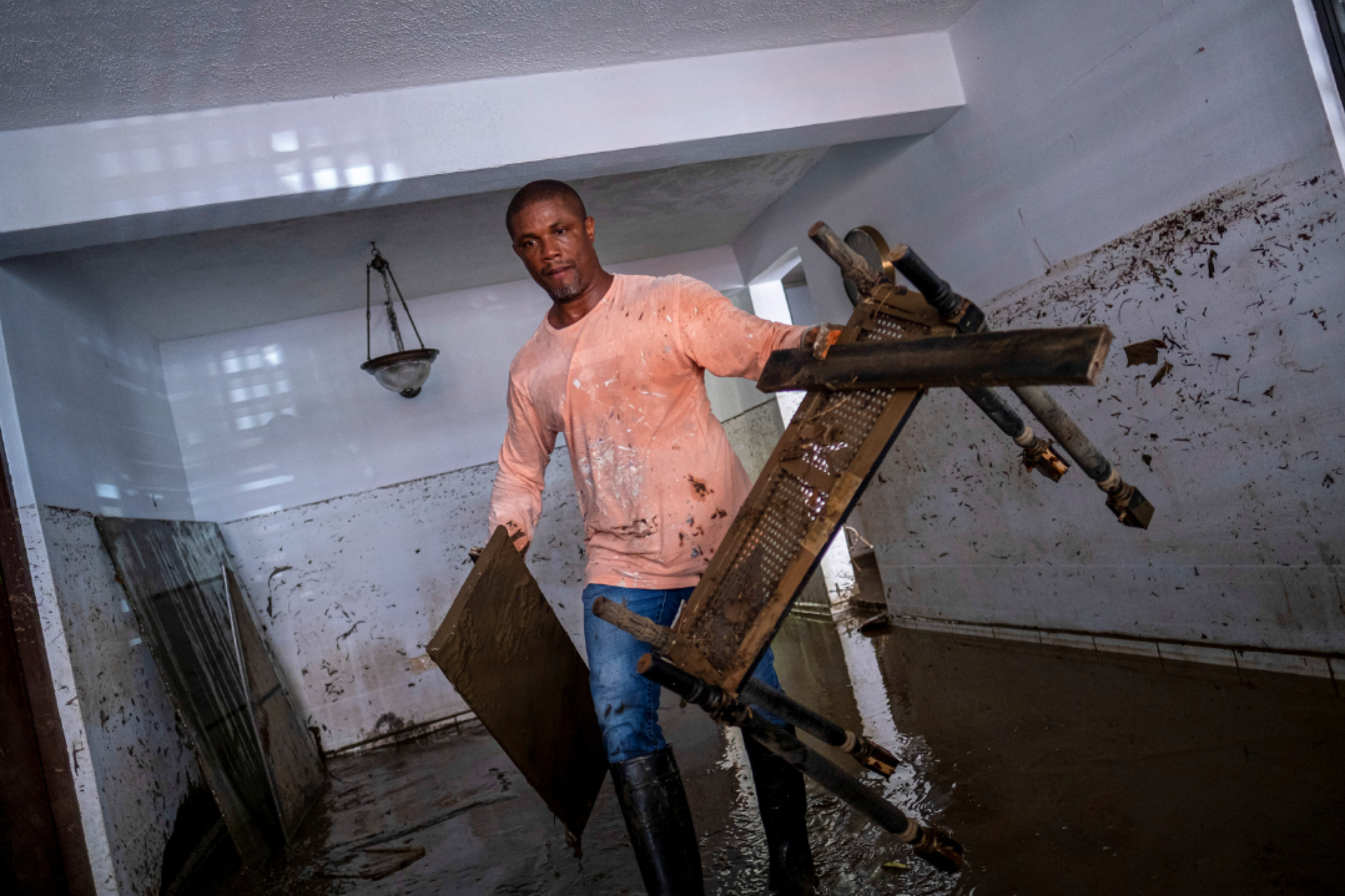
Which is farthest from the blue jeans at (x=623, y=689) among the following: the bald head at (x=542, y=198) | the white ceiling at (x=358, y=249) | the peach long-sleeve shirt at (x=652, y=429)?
the white ceiling at (x=358, y=249)

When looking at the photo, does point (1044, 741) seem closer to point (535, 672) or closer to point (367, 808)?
point (535, 672)

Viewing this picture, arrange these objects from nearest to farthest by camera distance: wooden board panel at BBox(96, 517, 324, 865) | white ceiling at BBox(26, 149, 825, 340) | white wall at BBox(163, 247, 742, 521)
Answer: wooden board panel at BBox(96, 517, 324, 865) → white ceiling at BBox(26, 149, 825, 340) → white wall at BBox(163, 247, 742, 521)

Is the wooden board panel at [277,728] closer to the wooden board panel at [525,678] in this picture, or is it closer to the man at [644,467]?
the wooden board panel at [525,678]

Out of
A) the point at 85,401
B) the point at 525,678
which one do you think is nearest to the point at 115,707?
the point at 85,401

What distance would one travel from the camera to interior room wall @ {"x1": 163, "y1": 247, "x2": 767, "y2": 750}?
555 cm

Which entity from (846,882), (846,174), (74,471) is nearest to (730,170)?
(846,174)

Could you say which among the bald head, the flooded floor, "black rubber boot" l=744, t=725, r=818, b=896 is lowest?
the flooded floor

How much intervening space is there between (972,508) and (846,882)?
2572 mm

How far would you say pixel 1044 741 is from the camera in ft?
8.96

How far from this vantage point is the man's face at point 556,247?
6.97 feet

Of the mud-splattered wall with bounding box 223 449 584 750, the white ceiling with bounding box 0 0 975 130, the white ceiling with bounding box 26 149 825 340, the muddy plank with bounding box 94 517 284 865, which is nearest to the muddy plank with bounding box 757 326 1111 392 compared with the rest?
the white ceiling with bounding box 0 0 975 130

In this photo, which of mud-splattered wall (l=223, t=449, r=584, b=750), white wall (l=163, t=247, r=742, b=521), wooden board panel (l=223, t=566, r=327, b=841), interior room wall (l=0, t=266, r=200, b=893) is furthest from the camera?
white wall (l=163, t=247, r=742, b=521)

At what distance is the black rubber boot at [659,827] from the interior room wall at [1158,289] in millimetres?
2194

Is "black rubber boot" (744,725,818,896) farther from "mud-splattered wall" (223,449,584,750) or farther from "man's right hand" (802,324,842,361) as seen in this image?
"mud-splattered wall" (223,449,584,750)
